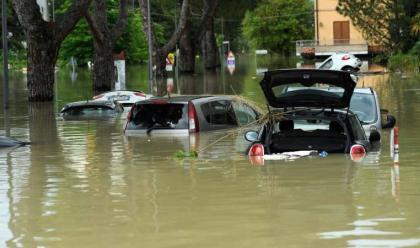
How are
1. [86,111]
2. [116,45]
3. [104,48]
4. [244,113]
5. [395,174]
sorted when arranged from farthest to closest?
[116,45] < [104,48] < [86,111] < [244,113] < [395,174]

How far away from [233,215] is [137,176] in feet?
12.4

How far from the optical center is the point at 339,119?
1328cm

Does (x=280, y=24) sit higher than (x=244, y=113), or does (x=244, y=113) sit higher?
(x=280, y=24)

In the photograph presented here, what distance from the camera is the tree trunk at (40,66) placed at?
3409 cm

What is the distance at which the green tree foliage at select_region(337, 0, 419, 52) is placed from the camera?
184ft

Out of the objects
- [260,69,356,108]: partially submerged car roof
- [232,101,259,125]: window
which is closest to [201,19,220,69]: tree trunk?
[232,101,259,125]: window

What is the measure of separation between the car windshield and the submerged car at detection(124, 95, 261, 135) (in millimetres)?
3294

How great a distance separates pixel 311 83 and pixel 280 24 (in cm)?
10860

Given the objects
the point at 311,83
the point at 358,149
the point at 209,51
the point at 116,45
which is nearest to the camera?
the point at 358,149

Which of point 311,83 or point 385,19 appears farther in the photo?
point 385,19

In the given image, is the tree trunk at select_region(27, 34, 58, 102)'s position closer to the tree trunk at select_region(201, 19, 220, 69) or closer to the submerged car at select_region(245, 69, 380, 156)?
the submerged car at select_region(245, 69, 380, 156)

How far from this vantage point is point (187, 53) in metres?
67.7

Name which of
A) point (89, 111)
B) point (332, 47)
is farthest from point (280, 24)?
point (89, 111)

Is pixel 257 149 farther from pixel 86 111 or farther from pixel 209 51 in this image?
pixel 209 51
